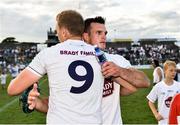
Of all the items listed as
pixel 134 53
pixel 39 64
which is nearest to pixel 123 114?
pixel 39 64

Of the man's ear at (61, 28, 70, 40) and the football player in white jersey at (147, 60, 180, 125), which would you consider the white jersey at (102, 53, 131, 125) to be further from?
the football player in white jersey at (147, 60, 180, 125)

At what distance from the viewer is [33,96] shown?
4.06 m

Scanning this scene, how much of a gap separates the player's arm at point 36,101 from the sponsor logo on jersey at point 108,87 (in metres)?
0.56

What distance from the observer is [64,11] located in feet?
12.7

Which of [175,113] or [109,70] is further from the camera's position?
[175,113]

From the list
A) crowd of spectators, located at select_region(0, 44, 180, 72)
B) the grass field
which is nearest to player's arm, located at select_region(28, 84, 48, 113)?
the grass field

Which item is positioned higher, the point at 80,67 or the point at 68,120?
the point at 80,67

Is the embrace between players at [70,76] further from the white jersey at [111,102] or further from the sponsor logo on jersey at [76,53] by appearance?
the white jersey at [111,102]

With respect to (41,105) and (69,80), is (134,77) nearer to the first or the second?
(69,80)

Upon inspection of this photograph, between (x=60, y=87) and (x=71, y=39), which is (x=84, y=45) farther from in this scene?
(x=60, y=87)

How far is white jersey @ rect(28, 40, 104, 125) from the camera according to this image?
378 centimetres

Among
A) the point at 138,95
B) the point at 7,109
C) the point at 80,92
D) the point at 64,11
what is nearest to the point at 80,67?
the point at 80,92

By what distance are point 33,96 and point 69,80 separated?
1.44ft

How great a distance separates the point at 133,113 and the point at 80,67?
467 inches
